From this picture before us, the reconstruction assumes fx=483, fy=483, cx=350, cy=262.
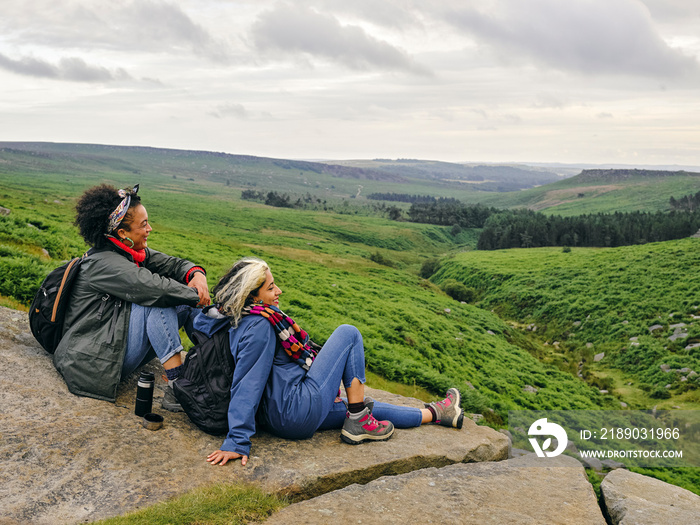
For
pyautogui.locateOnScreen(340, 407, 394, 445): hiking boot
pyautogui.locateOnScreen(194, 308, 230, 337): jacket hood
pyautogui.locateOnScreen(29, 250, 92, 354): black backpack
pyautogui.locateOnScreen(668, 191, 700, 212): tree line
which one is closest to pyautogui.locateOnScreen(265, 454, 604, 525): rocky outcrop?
pyautogui.locateOnScreen(340, 407, 394, 445): hiking boot

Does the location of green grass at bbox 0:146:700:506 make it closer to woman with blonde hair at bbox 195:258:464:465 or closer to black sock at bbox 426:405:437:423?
woman with blonde hair at bbox 195:258:464:465

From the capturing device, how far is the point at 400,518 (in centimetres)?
517

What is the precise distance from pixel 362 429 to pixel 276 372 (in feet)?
5.10

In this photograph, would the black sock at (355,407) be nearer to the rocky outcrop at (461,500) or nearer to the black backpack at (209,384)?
the rocky outcrop at (461,500)

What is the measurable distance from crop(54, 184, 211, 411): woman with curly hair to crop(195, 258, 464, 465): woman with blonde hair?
51 centimetres

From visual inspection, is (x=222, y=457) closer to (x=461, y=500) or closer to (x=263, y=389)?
(x=263, y=389)

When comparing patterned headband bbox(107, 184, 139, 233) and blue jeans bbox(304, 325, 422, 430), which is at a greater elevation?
patterned headband bbox(107, 184, 139, 233)

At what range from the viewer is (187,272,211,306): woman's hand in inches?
271

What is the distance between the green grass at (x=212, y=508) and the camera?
4.56 metres

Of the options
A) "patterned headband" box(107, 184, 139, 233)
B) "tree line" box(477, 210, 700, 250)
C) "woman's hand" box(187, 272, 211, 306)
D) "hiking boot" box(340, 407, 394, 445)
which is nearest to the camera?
"patterned headband" box(107, 184, 139, 233)

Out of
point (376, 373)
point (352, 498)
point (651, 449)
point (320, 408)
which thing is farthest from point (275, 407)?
point (651, 449)

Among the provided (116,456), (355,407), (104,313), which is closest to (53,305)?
(104,313)

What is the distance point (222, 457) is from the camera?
5582 millimetres

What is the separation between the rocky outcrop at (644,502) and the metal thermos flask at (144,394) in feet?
19.9
